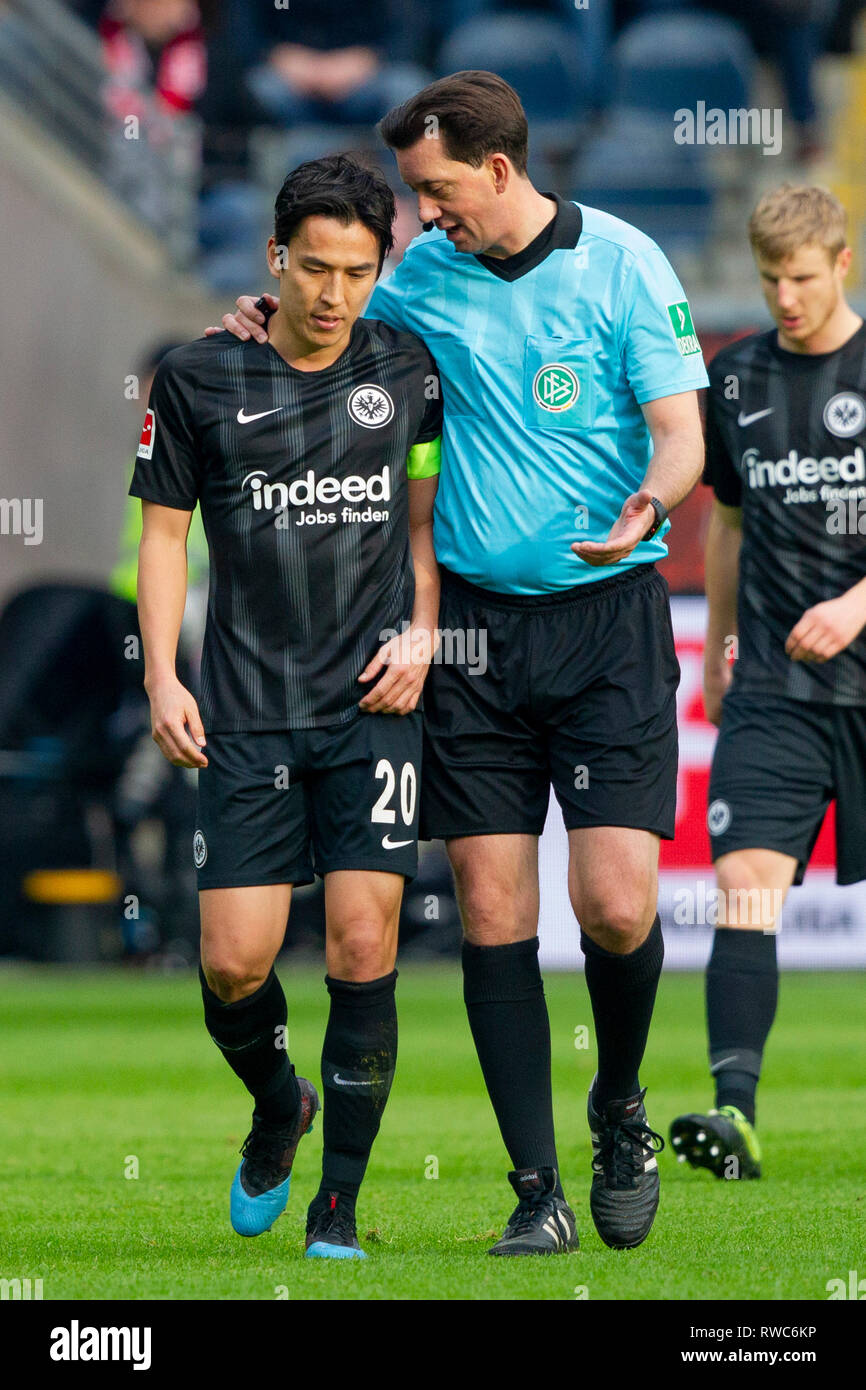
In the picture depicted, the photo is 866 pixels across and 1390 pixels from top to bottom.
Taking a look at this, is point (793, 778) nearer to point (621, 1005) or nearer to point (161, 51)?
point (621, 1005)

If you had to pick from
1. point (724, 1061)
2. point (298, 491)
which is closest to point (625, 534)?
point (298, 491)

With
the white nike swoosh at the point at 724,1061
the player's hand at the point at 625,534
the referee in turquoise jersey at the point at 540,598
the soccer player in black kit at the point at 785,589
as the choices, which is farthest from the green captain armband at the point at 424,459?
the white nike swoosh at the point at 724,1061

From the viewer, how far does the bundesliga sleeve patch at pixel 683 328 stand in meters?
4.21

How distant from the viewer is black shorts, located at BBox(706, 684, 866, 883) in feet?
17.8

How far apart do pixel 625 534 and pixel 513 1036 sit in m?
1.07

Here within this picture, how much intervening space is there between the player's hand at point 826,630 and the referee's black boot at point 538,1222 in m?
1.51

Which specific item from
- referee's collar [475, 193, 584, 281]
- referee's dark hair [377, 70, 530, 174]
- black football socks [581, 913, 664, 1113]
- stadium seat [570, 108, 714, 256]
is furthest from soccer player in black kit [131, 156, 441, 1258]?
stadium seat [570, 108, 714, 256]

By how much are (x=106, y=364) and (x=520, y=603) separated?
35.4ft

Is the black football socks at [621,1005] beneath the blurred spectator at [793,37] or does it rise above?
beneath

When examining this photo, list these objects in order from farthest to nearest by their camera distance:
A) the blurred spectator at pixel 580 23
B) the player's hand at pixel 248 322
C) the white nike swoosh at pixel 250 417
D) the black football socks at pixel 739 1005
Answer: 1. the blurred spectator at pixel 580 23
2. the black football socks at pixel 739 1005
3. the player's hand at pixel 248 322
4. the white nike swoosh at pixel 250 417

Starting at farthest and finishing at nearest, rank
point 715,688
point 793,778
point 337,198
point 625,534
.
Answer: point 715,688, point 793,778, point 337,198, point 625,534

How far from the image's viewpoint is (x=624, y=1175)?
412 centimetres

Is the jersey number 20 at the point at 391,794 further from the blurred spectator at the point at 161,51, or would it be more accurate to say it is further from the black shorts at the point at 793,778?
the blurred spectator at the point at 161,51

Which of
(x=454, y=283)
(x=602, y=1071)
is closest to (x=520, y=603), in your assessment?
(x=454, y=283)
